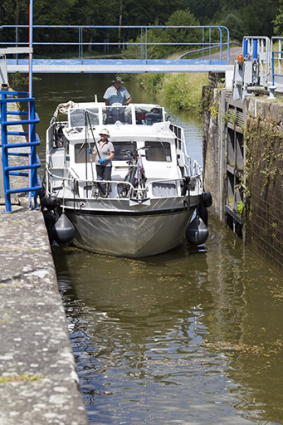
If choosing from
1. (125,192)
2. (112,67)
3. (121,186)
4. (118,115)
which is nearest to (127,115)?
(118,115)

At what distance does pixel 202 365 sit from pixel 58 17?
71.2 metres

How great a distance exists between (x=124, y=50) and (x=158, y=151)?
56.7 metres

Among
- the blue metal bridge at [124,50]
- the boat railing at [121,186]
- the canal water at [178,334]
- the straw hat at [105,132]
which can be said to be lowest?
the canal water at [178,334]

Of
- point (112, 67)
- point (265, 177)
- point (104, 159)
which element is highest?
point (112, 67)

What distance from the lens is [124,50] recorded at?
228 ft

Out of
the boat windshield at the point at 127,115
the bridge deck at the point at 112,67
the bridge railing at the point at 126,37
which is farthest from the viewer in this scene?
the bridge railing at the point at 126,37

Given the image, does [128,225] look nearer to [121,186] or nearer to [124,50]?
[121,186]

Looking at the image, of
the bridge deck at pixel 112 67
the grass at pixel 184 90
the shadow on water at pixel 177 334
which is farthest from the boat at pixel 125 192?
the grass at pixel 184 90

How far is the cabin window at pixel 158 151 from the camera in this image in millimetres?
14625

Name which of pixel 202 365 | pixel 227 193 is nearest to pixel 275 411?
pixel 202 365

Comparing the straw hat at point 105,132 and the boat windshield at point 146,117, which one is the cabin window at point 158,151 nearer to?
the boat windshield at point 146,117

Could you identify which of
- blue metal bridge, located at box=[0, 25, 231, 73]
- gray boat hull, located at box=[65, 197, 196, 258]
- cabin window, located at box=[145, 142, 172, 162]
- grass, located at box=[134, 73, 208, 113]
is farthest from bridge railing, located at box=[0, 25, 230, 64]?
gray boat hull, located at box=[65, 197, 196, 258]

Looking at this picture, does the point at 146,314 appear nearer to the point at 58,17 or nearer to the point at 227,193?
the point at 227,193

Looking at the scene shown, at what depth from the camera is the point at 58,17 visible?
75750mm
